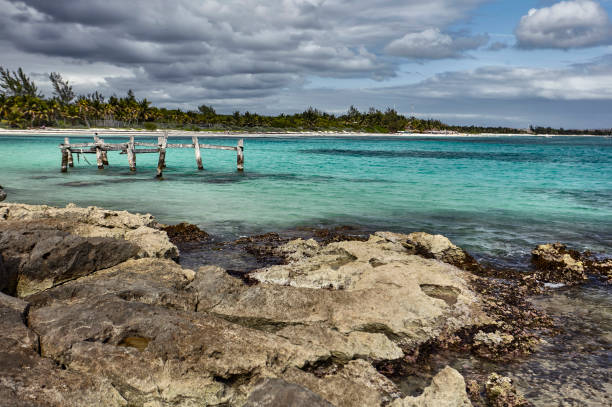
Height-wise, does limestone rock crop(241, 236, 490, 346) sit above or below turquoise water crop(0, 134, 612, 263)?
above

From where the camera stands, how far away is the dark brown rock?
10.3 meters

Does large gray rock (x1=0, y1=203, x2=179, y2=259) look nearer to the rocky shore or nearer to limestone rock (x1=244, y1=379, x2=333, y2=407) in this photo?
the rocky shore

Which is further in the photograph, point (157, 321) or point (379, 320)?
point (379, 320)

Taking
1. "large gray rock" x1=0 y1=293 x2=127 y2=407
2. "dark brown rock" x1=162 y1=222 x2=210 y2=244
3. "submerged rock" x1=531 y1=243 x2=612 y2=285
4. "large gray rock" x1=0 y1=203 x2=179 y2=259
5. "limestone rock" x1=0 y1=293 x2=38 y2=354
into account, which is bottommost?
"dark brown rock" x1=162 y1=222 x2=210 y2=244

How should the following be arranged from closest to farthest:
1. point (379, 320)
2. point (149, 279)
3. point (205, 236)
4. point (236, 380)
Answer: point (236, 380) < point (379, 320) < point (149, 279) < point (205, 236)

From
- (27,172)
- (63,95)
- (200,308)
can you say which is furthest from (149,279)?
(63,95)

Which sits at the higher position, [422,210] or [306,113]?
[306,113]

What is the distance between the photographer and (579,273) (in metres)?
7.99

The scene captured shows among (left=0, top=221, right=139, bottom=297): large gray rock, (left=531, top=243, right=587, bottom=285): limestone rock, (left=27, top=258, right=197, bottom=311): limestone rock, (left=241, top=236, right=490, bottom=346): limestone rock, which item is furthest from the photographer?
(left=531, top=243, right=587, bottom=285): limestone rock

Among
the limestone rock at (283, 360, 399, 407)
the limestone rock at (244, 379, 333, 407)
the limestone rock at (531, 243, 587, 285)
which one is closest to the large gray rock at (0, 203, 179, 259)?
the limestone rock at (283, 360, 399, 407)

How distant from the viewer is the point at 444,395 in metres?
3.80

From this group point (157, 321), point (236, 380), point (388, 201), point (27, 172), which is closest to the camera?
point (236, 380)

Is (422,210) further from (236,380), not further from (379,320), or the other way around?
(236,380)

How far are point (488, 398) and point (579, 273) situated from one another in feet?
16.2
